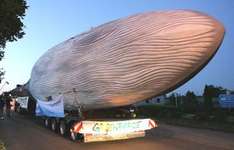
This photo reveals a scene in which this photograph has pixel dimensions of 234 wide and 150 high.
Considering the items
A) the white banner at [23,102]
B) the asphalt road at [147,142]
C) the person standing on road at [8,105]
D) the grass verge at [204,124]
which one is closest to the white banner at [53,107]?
the asphalt road at [147,142]

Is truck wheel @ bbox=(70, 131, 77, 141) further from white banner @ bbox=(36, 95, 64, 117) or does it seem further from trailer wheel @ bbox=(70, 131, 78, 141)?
white banner @ bbox=(36, 95, 64, 117)

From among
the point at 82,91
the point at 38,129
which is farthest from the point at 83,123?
the point at 38,129

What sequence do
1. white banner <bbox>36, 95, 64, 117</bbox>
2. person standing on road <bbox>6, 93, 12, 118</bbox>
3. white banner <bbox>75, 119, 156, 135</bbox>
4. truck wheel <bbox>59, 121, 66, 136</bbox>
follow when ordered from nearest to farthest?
white banner <bbox>75, 119, 156, 135</bbox> < white banner <bbox>36, 95, 64, 117</bbox> < truck wheel <bbox>59, 121, 66, 136</bbox> < person standing on road <bbox>6, 93, 12, 118</bbox>

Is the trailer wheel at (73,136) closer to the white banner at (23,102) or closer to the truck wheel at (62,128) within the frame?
the truck wheel at (62,128)

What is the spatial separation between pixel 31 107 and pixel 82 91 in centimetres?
1433

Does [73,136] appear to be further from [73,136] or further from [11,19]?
[11,19]

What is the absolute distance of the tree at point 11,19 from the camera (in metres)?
21.7

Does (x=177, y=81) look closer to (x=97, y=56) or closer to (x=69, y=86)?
(x=97, y=56)

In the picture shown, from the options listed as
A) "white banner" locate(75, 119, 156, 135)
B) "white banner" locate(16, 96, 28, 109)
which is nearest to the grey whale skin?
"white banner" locate(75, 119, 156, 135)

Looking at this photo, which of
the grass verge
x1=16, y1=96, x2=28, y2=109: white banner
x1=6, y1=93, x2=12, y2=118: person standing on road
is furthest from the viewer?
x1=6, y1=93, x2=12, y2=118: person standing on road

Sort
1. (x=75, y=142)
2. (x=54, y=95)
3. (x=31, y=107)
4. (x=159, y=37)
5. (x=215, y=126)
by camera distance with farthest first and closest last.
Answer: (x=31, y=107) < (x=215, y=126) < (x=54, y=95) < (x=75, y=142) < (x=159, y=37)

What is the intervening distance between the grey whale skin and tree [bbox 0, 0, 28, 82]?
3.53 meters

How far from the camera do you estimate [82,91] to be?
18.9 m

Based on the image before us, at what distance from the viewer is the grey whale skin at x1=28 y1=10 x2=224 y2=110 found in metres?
16.4
